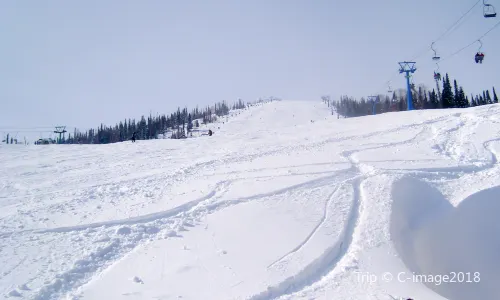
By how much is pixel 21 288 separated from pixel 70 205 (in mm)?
4959

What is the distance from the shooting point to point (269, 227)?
25.3 feet

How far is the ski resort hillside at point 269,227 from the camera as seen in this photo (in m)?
5.51

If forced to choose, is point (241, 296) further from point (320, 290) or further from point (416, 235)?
point (416, 235)

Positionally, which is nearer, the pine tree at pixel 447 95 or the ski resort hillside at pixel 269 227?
the ski resort hillside at pixel 269 227

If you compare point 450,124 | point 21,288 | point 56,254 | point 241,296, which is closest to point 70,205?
point 56,254

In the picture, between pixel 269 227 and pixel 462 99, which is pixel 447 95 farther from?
pixel 269 227

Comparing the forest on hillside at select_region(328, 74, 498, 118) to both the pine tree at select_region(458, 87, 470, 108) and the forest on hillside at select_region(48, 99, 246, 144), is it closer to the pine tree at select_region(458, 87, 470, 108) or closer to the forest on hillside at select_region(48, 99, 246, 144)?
the pine tree at select_region(458, 87, 470, 108)

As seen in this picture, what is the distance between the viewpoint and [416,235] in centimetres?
844

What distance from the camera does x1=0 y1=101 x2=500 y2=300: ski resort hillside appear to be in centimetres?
551

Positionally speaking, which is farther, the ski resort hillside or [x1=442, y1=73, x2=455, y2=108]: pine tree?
[x1=442, y1=73, x2=455, y2=108]: pine tree

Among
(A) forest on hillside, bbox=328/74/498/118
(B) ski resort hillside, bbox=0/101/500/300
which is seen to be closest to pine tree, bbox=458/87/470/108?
(A) forest on hillside, bbox=328/74/498/118

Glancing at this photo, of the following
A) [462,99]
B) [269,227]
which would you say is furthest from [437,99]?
[269,227]

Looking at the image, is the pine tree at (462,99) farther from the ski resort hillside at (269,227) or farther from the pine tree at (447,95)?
the ski resort hillside at (269,227)

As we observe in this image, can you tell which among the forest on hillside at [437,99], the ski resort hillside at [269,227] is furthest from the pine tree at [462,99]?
the ski resort hillside at [269,227]
